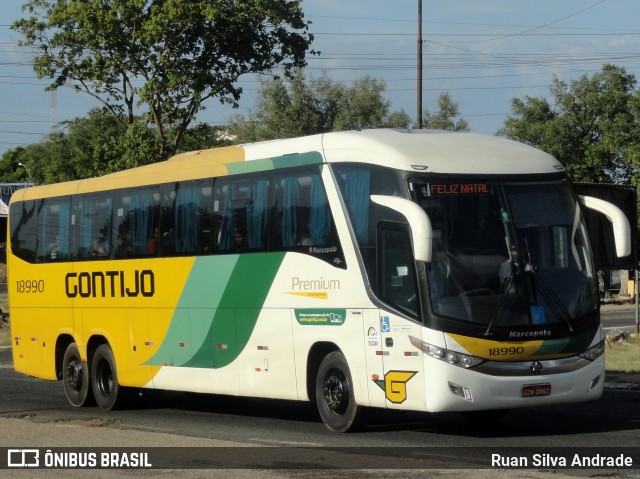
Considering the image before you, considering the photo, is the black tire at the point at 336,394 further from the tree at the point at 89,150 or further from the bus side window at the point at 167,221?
the tree at the point at 89,150

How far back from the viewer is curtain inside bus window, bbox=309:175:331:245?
14.8m

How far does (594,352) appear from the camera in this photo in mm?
13789

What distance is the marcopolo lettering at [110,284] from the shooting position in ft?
61.2

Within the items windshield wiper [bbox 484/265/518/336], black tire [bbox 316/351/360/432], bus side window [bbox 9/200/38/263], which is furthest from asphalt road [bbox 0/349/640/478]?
bus side window [bbox 9/200/38/263]

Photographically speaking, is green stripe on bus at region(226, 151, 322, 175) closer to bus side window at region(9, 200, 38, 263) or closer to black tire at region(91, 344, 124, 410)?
black tire at region(91, 344, 124, 410)

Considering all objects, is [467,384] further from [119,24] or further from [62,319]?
[119,24]

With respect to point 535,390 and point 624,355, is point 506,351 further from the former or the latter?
point 624,355

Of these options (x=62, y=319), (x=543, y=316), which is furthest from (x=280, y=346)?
(x=62, y=319)

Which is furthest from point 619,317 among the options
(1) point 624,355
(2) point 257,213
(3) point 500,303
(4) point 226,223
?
(3) point 500,303

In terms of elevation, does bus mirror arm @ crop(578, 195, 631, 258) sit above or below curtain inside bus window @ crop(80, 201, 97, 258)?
below

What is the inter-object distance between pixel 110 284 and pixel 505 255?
8.05m

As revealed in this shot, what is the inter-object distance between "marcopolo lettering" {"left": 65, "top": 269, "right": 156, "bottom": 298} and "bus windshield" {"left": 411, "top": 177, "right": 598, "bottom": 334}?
20.6ft

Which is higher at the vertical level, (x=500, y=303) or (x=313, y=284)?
(x=313, y=284)

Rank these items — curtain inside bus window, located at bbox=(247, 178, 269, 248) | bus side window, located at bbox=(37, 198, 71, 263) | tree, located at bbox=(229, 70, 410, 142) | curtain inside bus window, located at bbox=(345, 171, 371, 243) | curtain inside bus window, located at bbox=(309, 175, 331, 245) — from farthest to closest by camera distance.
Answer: tree, located at bbox=(229, 70, 410, 142), bus side window, located at bbox=(37, 198, 71, 263), curtain inside bus window, located at bbox=(247, 178, 269, 248), curtain inside bus window, located at bbox=(309, 175, 331, 245), curtain inside bus window, located at bbox=(345, 171, 371, 243)
